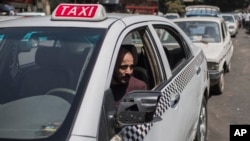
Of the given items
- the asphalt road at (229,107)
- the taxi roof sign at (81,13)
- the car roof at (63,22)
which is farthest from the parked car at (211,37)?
the taxi roof sign at (81,13)

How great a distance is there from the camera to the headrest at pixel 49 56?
2.61 metres

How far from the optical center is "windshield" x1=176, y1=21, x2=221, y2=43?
9.41m

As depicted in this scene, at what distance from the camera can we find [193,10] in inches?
869

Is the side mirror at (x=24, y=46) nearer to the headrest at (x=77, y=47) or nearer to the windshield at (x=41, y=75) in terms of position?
the windshield at (x=41, y=75)

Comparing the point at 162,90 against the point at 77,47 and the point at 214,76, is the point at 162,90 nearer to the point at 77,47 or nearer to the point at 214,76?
the point at 77,47

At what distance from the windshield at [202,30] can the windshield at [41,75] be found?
270 inches

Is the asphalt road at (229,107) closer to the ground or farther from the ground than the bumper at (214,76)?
closer to the ground

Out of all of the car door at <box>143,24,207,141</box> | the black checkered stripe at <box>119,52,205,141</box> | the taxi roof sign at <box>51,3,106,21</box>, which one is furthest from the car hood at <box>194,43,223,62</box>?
the taxi roof sign at <box>51,3,106,21</box>

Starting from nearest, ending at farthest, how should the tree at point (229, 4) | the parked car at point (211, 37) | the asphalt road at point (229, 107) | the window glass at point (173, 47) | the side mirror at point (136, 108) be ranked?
the side mirror at point (136, 108) < the window glass at point (173, 47) < the asphalt road at point (229, 107) < the parked car at point (211, 37) < the tree at point (229, 4)

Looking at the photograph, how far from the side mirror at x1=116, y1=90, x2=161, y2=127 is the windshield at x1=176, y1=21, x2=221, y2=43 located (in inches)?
280

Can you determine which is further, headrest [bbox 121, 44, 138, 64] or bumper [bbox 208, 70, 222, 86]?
bumper [bbox 208, 70, 222, 86]

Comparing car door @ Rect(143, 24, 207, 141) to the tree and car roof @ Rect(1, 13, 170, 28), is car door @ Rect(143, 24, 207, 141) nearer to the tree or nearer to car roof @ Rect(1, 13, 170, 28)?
car roof @ Rect(1, 13, 170, 28)

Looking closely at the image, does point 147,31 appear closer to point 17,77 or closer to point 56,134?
point 17,77

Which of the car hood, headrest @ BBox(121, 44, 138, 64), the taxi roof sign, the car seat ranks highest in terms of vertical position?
the taxi roof sign
